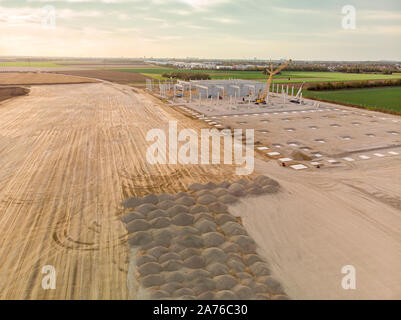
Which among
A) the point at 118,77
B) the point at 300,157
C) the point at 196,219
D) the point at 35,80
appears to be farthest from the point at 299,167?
the point at 118,77

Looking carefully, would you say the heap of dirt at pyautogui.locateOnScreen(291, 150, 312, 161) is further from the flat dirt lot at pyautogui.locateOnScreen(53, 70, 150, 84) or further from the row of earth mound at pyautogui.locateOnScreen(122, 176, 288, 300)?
the flat dirt lot at pyautogui.locateOnScreen(53, 70, 150, 84)

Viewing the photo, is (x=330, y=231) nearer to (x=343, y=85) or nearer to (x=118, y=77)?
(x=343, y=85)

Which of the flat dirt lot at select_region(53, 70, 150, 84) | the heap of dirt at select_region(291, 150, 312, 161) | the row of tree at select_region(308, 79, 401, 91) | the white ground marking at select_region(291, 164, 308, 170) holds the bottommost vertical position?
the white ground marking at select_region(291, 164, 308, 170)

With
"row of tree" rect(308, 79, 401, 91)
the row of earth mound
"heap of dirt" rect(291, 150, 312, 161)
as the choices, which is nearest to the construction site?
the row of earth mound

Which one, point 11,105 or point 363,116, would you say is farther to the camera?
point 11,105

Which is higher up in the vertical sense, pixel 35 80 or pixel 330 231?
pixel 35 80

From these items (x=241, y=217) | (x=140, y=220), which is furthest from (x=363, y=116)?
(x=140, y=220)
